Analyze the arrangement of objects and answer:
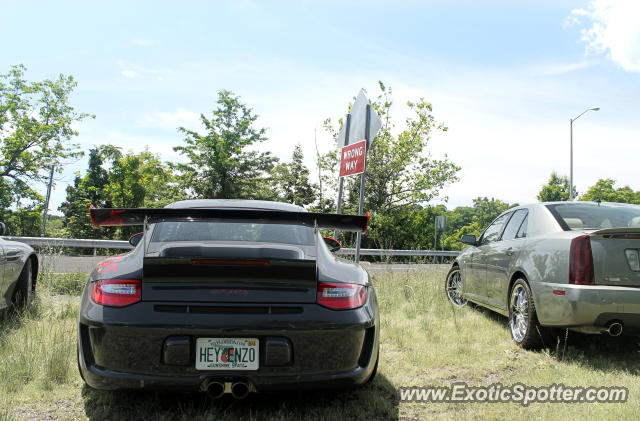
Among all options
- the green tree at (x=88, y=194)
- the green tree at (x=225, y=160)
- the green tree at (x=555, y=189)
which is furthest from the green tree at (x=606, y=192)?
the green tree at (x=88, y=194)

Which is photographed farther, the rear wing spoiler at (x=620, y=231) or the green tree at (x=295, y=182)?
the green tree at (x=295, y=182)

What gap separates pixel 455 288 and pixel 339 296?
5016 mm

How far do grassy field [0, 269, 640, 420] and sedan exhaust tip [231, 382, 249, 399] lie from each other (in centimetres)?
29

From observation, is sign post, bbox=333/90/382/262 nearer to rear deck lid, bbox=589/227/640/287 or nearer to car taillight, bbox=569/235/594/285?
car taillight, bbox=569/235/594/285

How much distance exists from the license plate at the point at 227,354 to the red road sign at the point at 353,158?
4416mm

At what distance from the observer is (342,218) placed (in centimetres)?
317

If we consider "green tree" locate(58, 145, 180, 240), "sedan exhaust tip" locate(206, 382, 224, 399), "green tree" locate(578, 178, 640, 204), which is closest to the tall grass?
"sedan exhaust tip" locate(206, 382, 224, 399)

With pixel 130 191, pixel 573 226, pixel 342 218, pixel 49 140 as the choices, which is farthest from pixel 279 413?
pixel 130 191

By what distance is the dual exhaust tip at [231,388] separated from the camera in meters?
2.45

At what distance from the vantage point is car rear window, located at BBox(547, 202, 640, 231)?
4438 mm

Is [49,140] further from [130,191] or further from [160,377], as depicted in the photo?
[160,377]

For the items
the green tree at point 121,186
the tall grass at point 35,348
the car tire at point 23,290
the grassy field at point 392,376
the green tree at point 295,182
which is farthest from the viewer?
the green tree at point 295,182

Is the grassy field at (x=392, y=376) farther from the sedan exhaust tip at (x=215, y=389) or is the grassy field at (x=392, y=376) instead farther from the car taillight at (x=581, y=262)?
the car taillight at (x=581, y=262)

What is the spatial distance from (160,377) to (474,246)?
4.94 meters
